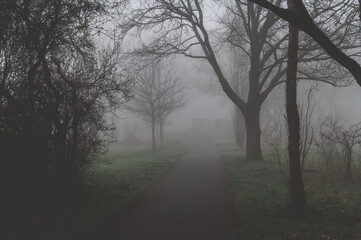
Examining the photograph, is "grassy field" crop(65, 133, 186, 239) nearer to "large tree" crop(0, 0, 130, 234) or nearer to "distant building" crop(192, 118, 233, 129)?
"large tree" crop(0, 0, 130, 234)

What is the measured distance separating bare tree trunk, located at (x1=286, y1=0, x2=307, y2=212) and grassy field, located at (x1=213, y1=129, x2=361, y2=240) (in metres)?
0.40

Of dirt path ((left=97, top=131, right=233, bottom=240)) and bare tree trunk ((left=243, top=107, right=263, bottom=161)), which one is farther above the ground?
bare tree trunk ((left=243, top=107, right=263, bottom=161))

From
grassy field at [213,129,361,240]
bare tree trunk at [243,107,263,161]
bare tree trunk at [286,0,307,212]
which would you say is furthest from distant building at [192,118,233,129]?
bare tree trunk at [286,0,307,212]

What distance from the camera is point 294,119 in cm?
706

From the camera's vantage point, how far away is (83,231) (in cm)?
613

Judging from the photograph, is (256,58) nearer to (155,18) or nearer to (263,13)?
(263,13)

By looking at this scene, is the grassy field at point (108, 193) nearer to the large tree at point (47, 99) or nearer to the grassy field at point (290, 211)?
the large tree at point (47, 99)

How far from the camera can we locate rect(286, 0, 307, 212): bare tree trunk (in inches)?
278

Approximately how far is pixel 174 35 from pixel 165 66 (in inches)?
532

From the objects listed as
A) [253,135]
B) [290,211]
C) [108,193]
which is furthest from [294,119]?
[253,135]

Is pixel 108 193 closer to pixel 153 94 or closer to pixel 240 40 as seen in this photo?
pixel 240 40

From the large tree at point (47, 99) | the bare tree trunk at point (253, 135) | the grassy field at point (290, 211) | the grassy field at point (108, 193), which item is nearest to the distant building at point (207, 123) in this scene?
the bare tree trunk at point (253, 135)

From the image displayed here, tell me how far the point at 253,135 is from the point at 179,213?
10.8 metres

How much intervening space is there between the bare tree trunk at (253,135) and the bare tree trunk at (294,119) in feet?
32.5
